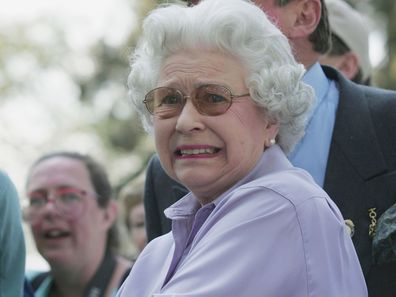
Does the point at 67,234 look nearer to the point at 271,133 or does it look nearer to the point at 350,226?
the point at 350,226

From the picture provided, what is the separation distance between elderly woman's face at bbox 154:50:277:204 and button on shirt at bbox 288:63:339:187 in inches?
29.5

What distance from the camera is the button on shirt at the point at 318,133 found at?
14.6ft

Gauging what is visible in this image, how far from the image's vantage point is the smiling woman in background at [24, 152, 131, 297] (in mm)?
6570

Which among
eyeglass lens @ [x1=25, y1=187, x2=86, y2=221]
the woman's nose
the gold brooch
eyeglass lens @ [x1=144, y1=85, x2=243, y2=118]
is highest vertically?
eyeglass lens @ [x1=144, y1=85, x2=243, y2=118]

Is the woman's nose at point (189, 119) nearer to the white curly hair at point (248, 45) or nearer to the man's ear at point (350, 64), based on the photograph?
the white curly hair at point (248, 45)

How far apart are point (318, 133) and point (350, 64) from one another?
1.80m

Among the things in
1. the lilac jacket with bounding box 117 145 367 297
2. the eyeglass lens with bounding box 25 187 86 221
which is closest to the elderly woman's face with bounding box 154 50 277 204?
the lilac jacket with bounding box 117 145 367 297

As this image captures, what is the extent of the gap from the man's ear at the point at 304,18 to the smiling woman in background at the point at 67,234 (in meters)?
2.15

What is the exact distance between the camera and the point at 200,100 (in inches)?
144

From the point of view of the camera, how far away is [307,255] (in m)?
3.33

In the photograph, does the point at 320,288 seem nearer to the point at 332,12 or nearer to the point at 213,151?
the point at 213,151

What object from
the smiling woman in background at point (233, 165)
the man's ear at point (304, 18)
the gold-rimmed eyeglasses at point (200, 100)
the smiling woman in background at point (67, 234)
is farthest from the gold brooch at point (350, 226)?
the smiling woman in background at point (67, 234)

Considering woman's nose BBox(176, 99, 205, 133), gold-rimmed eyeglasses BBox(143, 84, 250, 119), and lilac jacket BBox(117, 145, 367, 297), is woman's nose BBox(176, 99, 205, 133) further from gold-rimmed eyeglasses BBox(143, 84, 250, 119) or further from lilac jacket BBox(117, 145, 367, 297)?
lilac jacket BBox(117, 145, 367, 297)

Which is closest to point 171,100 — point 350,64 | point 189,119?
point 189,119
